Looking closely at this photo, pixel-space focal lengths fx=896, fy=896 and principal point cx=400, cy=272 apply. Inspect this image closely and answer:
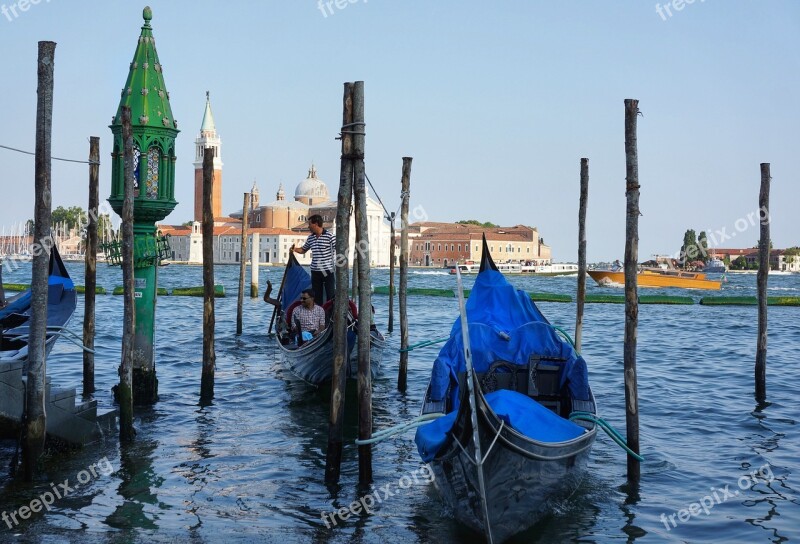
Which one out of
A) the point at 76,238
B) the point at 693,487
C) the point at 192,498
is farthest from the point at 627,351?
the point at 76,238

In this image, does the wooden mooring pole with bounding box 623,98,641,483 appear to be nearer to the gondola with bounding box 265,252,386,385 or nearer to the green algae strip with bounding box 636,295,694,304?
the gondola with bounding box 265,252,386,385

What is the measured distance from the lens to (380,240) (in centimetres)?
7938

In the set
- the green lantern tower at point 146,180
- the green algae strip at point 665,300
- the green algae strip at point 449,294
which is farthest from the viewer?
the green algae strip at point 449,294

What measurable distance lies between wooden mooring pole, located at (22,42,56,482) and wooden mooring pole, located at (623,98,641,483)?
326 centimetres

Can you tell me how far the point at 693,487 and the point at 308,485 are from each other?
92.5 inches

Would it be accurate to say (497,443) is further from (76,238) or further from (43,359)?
(76,238)

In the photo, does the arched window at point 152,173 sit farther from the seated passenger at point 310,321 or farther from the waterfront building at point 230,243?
the waterfront building at point 230,243

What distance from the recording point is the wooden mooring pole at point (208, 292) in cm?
707

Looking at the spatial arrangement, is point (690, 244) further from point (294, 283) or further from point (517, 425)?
point (517, 425)

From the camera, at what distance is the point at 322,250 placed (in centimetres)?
818

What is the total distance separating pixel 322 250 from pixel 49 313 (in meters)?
2.68

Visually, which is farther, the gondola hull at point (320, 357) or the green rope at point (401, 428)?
the gondola hull at point (320, 357)

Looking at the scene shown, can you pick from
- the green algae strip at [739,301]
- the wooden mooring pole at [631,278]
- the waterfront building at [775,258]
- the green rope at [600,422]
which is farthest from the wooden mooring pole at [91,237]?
the waterfront building at [775,258]

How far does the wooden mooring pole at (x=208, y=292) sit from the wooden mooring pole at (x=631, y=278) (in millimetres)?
3118
